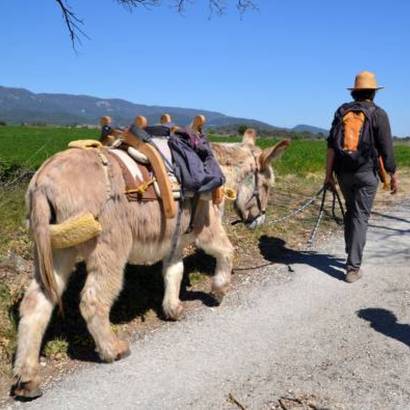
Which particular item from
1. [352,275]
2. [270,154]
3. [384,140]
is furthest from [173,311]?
[384,140]

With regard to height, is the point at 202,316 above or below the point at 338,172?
below

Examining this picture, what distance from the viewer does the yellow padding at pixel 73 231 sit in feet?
11.5

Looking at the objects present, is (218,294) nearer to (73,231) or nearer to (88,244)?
(88,244)

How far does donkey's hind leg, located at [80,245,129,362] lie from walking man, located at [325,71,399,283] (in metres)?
2.91

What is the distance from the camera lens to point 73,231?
352 centimetres

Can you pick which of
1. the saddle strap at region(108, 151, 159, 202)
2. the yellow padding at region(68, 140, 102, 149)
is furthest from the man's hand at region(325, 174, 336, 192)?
the yellow padding at region(68, 140, 102, 149)

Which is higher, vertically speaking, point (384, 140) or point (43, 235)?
point (384, 140)

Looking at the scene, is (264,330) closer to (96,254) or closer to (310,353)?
(310,353)

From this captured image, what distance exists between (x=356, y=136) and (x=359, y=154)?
0.20 metres

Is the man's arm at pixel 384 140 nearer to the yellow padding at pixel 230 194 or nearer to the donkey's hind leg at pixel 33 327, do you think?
the yellow padding at pixel 230 194

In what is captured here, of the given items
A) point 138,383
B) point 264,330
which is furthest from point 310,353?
point 138,383

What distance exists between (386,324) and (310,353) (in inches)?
38.7

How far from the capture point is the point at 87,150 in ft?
13.2

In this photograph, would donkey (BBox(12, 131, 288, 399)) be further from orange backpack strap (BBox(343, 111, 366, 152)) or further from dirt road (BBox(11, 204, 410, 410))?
orange backpack strap (BBox(343, 111, 366, 152))
